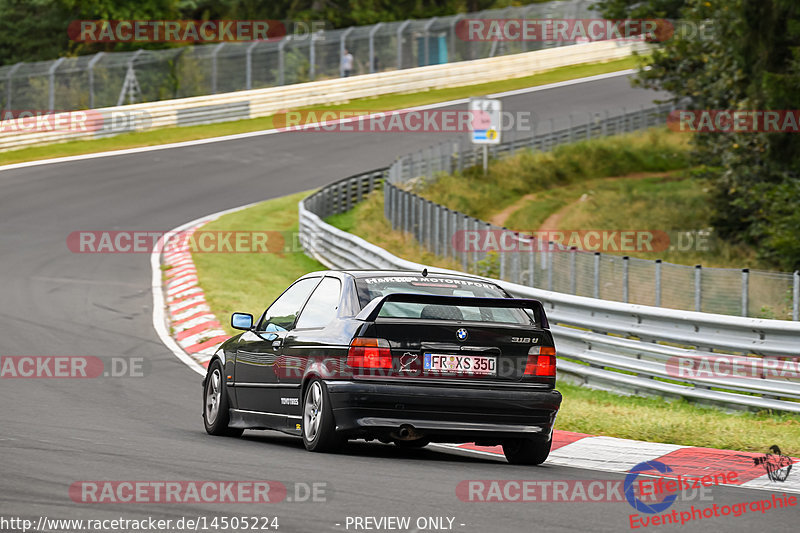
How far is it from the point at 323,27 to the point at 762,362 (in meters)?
54.4

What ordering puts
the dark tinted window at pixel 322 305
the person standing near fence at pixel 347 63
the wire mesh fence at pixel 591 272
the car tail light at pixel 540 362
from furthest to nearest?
the person standing near fence at pixel 347 63
the wire mesh fence at pixel 591 272
the dark tinted window at pixel 322 305
the car tail light at pixel 540 362

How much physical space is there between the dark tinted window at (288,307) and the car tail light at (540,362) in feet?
6.32

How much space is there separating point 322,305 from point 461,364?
127 cm

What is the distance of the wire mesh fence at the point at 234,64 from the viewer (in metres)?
39.6

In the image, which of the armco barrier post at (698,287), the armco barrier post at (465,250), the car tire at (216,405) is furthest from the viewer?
the armco barrier post at (465,250)

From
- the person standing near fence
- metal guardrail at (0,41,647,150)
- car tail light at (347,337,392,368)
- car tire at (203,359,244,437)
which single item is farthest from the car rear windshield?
the person standing near fence

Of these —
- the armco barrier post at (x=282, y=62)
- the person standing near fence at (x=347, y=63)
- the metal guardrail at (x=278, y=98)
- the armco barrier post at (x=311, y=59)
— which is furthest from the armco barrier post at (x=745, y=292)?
the person standing near fence at (x=347, y=63)

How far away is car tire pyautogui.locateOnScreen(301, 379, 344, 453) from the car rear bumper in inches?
2.6

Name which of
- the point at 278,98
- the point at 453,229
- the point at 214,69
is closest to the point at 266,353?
the point at 453,229

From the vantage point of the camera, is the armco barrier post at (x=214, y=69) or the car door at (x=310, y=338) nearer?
the car door at (x=310, y=338)

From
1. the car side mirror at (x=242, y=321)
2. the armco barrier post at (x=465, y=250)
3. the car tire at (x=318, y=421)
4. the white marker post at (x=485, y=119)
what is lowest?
the white marker post at (x=485, y=119)

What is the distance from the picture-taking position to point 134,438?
910 cm

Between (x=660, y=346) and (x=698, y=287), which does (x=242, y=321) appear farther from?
(x=698, y=287)

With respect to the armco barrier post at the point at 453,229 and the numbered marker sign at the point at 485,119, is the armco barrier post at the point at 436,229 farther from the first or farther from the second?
the numbered marker sign at the point at 485,119
